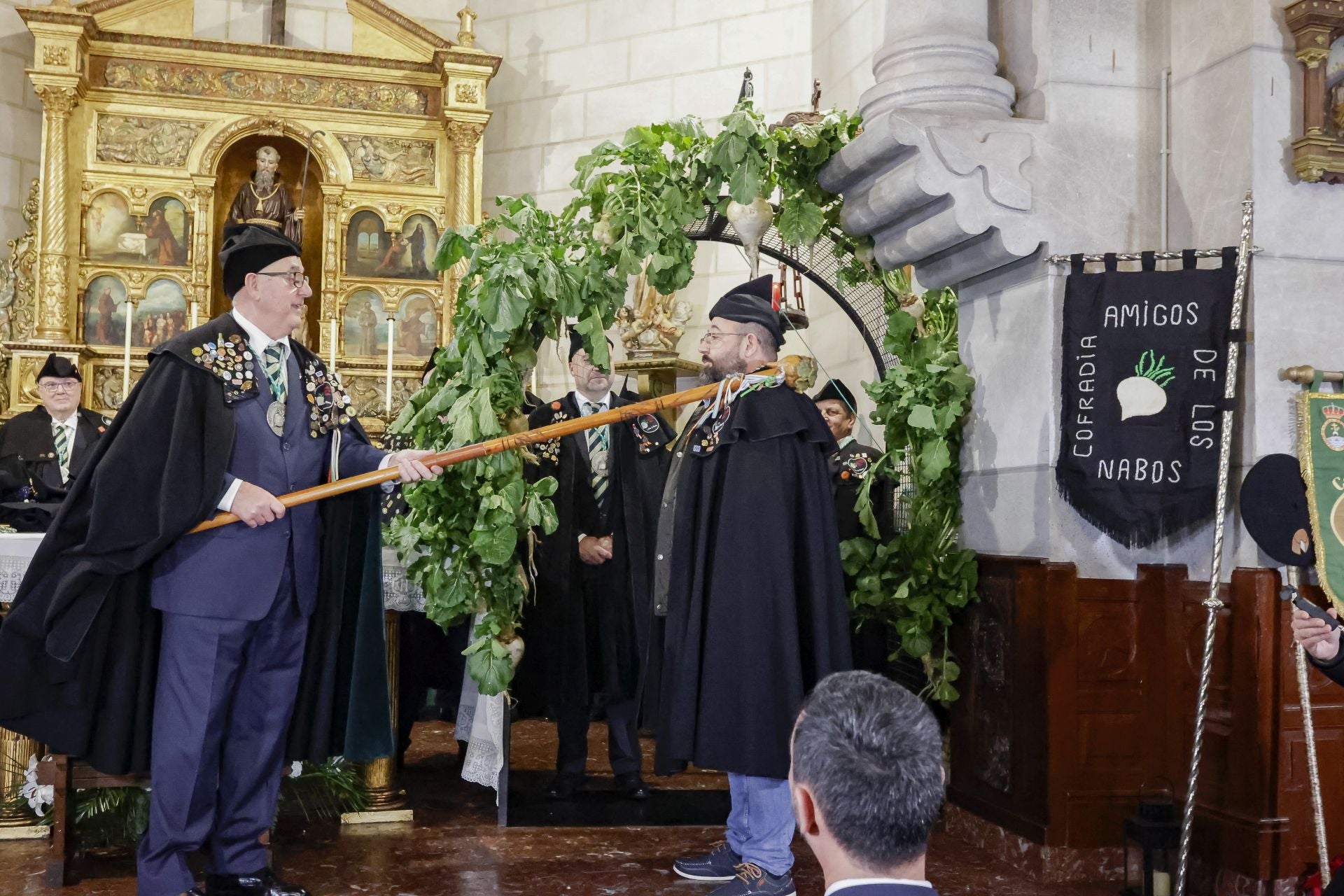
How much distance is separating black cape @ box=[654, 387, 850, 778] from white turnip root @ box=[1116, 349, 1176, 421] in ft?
3.12

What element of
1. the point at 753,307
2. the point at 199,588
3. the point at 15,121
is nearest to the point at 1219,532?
the point at 753,307

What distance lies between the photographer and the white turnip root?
390 cm

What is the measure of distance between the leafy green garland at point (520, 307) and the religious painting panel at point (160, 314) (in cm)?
454

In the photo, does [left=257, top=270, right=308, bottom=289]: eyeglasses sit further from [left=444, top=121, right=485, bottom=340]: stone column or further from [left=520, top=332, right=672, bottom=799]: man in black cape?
[left=444, top=121, right=485, bottom=340]: stone column

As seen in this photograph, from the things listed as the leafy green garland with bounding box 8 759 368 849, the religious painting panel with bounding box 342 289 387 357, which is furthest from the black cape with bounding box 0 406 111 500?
the leafy green garland with bounding box 8 759 368 849

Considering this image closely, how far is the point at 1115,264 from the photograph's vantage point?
158 inches

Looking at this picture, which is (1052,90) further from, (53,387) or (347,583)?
(53,387)

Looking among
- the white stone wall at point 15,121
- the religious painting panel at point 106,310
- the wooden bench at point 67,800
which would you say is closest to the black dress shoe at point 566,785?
the wooden bench at point 67,800

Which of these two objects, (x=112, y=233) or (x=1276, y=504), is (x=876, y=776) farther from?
(x=112, y=233)

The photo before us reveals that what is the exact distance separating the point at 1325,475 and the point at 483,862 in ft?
9.40

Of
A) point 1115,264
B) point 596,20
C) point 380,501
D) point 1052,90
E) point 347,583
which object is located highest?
point 596,20

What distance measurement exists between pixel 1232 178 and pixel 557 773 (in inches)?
129

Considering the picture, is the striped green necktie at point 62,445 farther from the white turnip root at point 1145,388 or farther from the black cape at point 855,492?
the white turnip root at point 1145,388

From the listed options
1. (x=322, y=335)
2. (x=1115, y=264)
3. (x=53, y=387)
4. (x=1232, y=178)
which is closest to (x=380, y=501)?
(x=1115, y=264)
